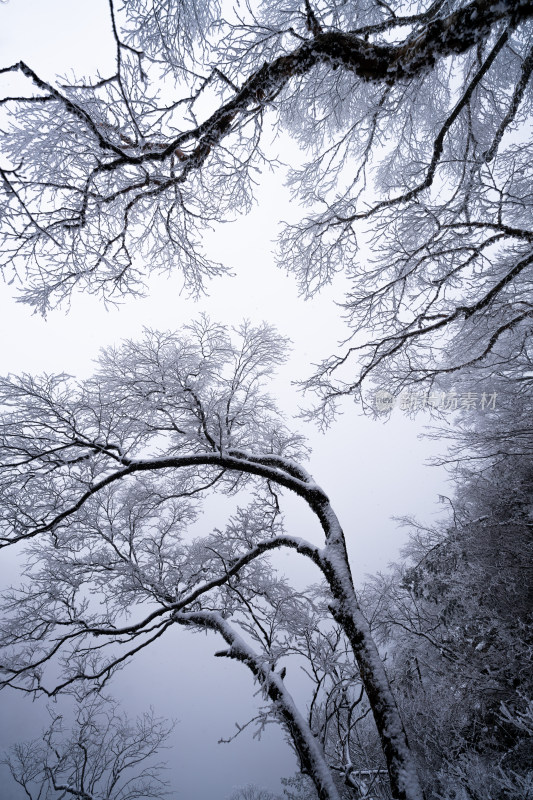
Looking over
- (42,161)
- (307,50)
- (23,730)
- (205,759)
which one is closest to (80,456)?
(42,161)

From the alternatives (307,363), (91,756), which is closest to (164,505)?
(307,363)

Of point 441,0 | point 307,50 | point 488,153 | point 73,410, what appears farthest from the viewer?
point 73,410

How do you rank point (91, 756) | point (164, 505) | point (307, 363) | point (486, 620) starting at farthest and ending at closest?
point (91, 756), point (164, 505), point (486, 620), point (307, 363)

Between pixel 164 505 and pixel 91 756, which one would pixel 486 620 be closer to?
pixel 164 505

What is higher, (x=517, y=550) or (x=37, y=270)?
(x=37, y=270)

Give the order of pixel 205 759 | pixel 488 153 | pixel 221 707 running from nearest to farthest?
pixel 488 153 < pixel 205 759 < pixel 221 707

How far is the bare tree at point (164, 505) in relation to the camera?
3.83 metres

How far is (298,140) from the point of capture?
476 cm

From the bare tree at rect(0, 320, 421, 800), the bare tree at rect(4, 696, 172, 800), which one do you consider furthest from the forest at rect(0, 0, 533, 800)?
the bare tree at rect(4, 696, 172, 800)

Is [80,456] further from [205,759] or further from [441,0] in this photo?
[205,759]

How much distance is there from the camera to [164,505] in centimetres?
751

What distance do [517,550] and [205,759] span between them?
361 feet

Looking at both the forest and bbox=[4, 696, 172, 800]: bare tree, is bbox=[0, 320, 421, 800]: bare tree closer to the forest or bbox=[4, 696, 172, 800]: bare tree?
the forest

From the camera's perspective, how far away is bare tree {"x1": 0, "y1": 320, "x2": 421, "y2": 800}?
383 centimetres
